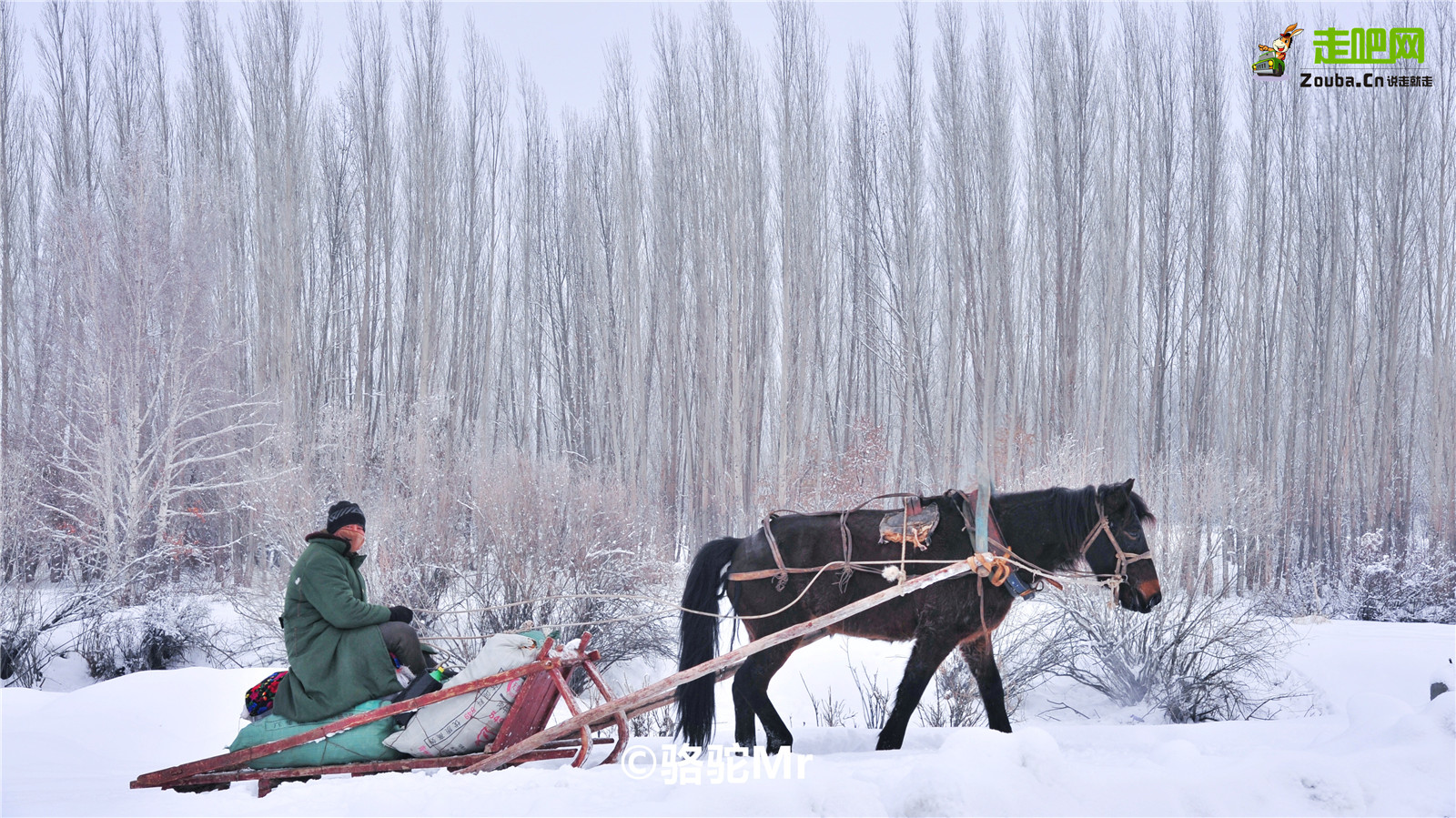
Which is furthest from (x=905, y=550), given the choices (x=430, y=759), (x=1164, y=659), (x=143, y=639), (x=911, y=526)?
(x=143, y=639)

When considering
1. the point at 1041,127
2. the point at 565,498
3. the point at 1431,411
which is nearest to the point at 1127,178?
the point at 1041,127

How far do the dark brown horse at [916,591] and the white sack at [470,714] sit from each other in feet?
2.75

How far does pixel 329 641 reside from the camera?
3.57 meters

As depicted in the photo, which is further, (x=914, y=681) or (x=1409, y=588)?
(x=1409, y=588)

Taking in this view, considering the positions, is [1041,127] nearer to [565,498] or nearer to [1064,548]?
[565,498]

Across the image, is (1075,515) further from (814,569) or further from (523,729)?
(523,729)

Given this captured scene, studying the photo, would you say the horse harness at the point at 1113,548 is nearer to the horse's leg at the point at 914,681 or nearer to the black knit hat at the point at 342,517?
the horse's leg at the point at 914,681

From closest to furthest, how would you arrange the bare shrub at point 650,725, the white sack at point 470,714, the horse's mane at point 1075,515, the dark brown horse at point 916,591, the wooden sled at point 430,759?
the wooden sled at point 430,759 < the white sack at point 470,714 < the dark brown horse at point 916,591 < the horse's mane at point 1075,515 < the bare shrub at point 650,725

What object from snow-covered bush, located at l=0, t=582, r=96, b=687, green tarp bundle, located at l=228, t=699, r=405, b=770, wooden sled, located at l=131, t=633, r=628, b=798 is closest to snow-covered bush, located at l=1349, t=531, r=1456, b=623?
wooden sled, located at l=131, t=633, r=628, b=798

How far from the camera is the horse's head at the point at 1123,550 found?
402 cm

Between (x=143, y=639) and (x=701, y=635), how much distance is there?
20.8ft

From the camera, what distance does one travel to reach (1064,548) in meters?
4.14

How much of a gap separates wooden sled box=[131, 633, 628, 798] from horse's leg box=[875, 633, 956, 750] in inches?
46.8

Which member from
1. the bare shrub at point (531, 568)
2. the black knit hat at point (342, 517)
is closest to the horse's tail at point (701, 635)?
the black knit hat at point (342, 517)
